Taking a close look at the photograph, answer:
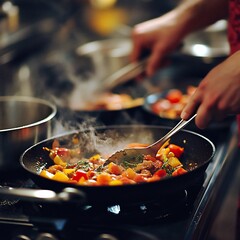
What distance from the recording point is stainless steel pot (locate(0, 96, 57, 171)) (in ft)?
5.44

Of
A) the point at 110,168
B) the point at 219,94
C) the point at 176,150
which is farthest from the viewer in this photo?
the point at 176,150

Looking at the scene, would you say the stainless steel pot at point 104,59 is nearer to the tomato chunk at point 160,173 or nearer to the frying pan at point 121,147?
the frying pan at point 121,147

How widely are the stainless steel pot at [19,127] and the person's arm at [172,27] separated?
0.80 m

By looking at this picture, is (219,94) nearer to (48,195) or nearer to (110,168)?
(110,168)

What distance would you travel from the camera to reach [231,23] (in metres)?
2.05

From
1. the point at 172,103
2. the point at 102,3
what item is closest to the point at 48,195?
the point at 172,103

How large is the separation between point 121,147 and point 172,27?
2.64 feet

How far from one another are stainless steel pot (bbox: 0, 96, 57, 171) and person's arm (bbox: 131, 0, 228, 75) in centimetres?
80

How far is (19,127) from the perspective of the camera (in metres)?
1.69

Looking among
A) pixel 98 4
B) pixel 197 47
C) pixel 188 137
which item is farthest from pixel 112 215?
pixel 98 4

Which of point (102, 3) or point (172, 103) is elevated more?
point (102, 3)

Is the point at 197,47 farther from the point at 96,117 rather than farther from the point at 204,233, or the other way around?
the point at 204,233

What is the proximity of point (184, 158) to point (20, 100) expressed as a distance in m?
0.63

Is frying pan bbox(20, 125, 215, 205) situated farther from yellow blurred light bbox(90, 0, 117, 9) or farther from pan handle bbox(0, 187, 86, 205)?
yellow blurred light bbox(90, 0, 117, 9)
